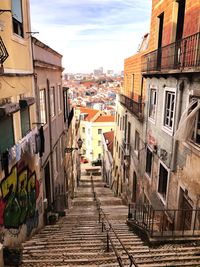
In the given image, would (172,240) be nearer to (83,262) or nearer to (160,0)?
(83,262)

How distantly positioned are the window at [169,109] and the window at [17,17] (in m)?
6.17

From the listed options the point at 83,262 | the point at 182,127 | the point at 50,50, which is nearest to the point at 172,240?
the point at 83,262

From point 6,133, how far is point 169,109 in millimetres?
6767

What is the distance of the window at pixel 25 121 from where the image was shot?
7391 millimetres

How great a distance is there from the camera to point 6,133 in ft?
19.7

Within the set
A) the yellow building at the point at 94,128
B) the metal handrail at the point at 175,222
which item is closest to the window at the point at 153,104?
the metal handrail at the point at 175,222

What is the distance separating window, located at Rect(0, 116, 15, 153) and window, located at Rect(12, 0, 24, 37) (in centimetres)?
279

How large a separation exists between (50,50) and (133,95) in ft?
26.4

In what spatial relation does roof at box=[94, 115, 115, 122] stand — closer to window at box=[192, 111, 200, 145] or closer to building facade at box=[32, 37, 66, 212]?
building facade at box=[32, 37, 66, 212]

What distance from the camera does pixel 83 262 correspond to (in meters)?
5.24

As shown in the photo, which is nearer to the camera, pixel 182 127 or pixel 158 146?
pixel 182 127

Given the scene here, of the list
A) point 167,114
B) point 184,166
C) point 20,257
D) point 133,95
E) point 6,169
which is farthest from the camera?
point 133,95

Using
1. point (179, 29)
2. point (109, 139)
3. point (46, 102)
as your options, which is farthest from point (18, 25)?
point (109, 139)

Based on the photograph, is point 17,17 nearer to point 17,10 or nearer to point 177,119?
point 17,10
